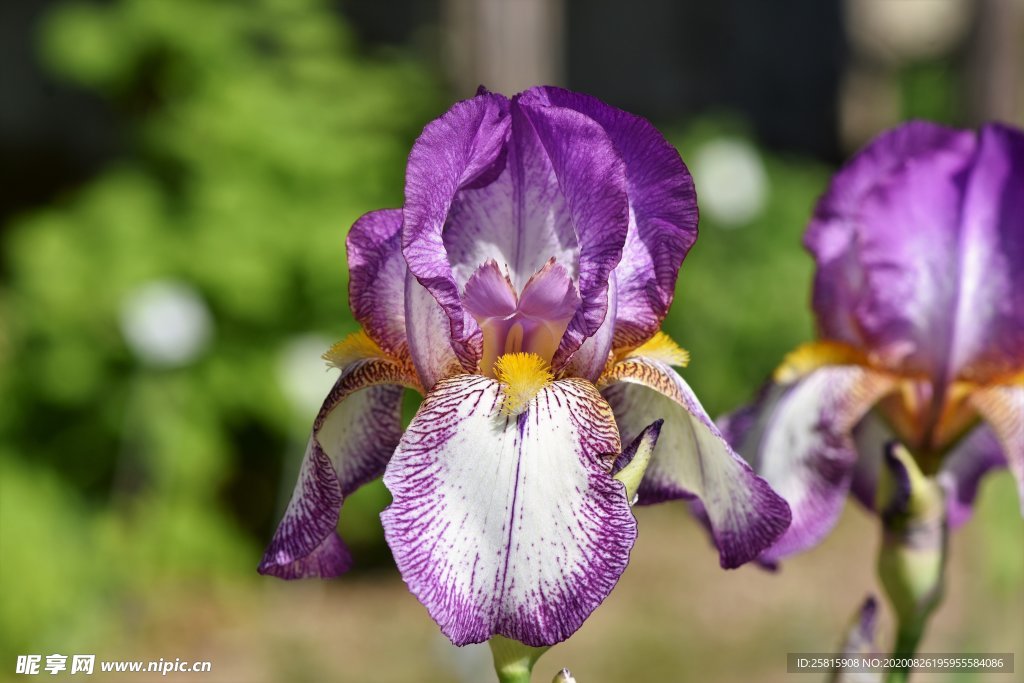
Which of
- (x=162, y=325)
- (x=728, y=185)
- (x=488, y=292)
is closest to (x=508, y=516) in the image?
(x=488, y=292)

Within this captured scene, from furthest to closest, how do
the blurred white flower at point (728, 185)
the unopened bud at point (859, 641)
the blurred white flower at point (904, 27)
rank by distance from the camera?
1. the blurred white flower at point (904, 27)
2. the blurred white flower at point (728, 185)
3. the unopened bud at point (859, 641)

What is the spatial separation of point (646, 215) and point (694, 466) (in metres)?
0.21

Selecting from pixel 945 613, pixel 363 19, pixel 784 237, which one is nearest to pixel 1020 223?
pixel 945 613

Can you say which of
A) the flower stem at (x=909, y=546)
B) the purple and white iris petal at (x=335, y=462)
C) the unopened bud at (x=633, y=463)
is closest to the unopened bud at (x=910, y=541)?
the flower stem at (x=909, y=546)

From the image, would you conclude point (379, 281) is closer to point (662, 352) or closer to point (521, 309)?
point (521, 309)

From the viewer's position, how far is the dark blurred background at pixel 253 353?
4.25 meters

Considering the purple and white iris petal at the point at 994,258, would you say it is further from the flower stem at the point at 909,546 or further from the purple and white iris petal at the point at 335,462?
the purple and white iris petal at the point at 335,462

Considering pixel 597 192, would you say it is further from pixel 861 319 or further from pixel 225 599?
pixel 225 599

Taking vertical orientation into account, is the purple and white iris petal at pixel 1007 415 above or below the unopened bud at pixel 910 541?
above

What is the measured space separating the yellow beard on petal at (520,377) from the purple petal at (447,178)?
3 centimetres

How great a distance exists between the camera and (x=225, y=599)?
4.66 metres

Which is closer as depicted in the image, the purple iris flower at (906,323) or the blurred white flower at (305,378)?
the purple iris flower at (906,323)

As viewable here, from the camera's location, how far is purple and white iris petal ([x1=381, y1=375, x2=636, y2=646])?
727mm

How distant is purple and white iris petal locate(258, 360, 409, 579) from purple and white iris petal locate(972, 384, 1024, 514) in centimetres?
59
